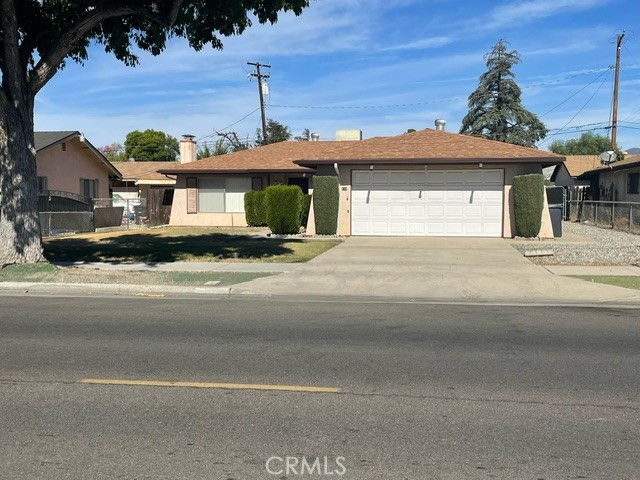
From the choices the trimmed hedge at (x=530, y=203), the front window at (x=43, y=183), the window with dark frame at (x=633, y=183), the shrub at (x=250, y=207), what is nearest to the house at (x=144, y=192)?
the front window at (x=43, y=183)

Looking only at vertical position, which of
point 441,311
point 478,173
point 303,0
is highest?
point 303,0

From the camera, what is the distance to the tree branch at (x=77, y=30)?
15.1m

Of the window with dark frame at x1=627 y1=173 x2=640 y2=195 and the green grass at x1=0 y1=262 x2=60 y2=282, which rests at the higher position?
the window with dark frame at x1=627 y1=173 x2=640 y2=195

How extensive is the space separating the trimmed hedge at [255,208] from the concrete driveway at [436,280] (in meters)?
11.7

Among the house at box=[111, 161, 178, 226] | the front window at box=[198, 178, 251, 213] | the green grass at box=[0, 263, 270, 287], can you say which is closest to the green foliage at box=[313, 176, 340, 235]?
the front window at box=[198, 178, 251, 213]

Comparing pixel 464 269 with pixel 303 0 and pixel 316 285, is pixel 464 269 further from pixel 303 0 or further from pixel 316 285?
pixel 303 0

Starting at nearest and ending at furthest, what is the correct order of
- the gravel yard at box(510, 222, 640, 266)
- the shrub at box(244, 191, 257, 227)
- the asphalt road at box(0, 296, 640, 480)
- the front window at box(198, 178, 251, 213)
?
1. the asphalt road at box(0, 296, 640, 480)
2. the gravel yard at box(510, 222, 640, 266)
3. the shrub at box(244, 191, 257, 227)
4. the front window at box(198, 178, 251, 213)

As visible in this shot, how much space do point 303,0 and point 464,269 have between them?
737 cm

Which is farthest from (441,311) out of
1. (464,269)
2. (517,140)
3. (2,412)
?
(517,140)

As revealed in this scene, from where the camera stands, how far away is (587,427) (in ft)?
17.5

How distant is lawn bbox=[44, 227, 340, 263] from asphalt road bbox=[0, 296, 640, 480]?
822 centimetres

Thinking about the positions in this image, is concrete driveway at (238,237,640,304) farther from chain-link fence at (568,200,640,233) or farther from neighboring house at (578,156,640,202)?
neighboring house at (578,156,640,202)

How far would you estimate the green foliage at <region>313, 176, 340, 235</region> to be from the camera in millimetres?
25125

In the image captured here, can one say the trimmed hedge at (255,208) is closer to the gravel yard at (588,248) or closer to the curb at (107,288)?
the gravel yard at (588,248)
